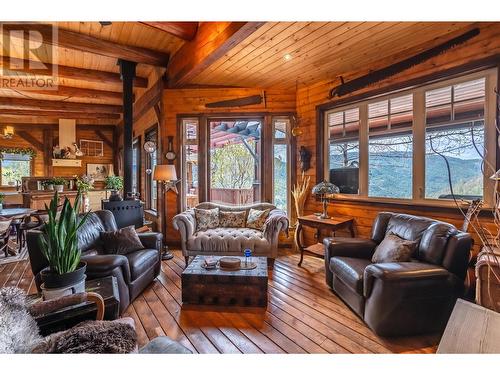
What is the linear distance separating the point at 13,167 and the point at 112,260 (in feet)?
28.2

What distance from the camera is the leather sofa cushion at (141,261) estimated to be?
103 inches

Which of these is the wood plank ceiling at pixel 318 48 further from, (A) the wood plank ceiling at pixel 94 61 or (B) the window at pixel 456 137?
(A) the wood plank ceiling at pixel 94 61

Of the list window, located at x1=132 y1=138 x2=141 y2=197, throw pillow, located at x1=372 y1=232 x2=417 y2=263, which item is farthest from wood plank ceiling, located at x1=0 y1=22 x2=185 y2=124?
throw pillow, located at x1=372 y1=232 x2=417 y2=263

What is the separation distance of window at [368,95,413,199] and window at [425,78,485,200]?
0.75 feet

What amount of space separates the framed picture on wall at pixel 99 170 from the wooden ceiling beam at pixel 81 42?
6.22 meters

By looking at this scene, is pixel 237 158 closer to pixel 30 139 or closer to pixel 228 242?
pixel 228 242

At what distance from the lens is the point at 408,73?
3.16 m

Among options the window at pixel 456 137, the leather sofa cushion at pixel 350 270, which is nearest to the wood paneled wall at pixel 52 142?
the leather sofa cushion at pixel 350 270

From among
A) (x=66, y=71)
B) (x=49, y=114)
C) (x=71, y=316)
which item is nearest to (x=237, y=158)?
(x=66, y=71)

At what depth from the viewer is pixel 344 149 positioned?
13.1 ft

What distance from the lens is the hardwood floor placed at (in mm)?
1950

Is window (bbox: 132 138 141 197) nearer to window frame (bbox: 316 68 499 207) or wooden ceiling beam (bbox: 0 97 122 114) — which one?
wooden ceiling beam (bbox: 0 97 122 114)

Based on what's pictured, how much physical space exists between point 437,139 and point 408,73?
0.90 m
